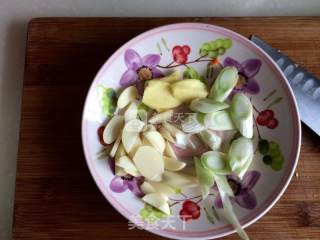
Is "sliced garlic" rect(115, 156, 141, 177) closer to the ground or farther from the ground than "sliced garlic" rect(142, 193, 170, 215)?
farther from the ground

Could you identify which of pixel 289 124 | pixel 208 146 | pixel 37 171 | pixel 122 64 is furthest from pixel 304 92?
pixel 37 171

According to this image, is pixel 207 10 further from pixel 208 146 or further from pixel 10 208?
pixel 10 208

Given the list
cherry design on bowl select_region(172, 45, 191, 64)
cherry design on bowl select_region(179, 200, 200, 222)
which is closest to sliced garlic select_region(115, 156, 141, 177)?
cherry design on bowl select_region(179, 200, 200, 222)

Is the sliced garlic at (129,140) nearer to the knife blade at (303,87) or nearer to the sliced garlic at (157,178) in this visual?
the sliced garlic at (157,178)

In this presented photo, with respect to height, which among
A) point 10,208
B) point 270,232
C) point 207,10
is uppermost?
point 207,10

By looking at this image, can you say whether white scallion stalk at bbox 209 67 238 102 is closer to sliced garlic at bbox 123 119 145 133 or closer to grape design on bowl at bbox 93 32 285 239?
grape design on bowl at bbox 93 32 285 239

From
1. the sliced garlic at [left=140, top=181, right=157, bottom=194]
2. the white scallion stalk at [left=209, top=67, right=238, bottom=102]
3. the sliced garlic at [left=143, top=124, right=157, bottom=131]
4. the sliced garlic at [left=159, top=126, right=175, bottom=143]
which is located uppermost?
the white scallion stalk at [left=209, top=67, right=238, bottom=102]

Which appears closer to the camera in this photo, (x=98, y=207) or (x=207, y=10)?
(x=98, y=207)

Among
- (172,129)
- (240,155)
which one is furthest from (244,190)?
(172,129)
